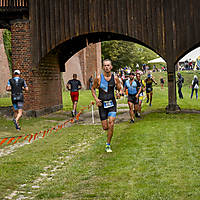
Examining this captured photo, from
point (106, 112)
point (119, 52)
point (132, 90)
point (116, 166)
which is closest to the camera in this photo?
point (116, 166)

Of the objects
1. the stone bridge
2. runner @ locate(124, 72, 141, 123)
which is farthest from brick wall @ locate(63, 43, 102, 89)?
runner @ locate(124, 72, 141, 123)

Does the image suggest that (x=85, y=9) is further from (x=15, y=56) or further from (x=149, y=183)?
(x=149, y=183)

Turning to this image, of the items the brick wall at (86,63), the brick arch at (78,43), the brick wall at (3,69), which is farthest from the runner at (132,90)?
the brick wall at (86,63)

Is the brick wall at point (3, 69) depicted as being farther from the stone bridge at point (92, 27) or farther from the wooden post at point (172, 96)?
the wooden post at point (172, 96)

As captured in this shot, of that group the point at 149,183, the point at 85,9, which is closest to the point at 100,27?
the point at 85,9

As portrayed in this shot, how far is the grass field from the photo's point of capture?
17.0 feet

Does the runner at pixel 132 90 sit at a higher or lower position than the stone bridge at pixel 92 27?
lower

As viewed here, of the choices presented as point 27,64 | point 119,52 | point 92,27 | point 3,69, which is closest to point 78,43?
point 92,27

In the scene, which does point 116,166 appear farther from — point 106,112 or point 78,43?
point 78,43

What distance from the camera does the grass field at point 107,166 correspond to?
5.18 m

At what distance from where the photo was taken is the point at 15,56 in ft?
55.4

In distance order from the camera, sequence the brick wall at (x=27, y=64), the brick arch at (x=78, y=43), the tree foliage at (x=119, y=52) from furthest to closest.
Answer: the tree foliage at (x=119, y=52)
the brick arch at (x=78, y=43)
the brick wall at (x=27, y=64)

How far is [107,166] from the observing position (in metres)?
6.81

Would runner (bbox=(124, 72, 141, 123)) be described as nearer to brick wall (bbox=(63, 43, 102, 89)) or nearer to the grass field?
the grass field
